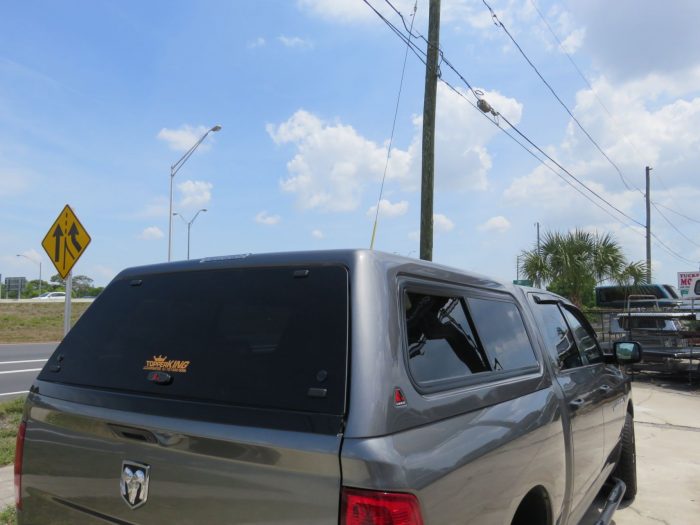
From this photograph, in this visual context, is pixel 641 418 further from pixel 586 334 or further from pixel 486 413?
pixel 486 413

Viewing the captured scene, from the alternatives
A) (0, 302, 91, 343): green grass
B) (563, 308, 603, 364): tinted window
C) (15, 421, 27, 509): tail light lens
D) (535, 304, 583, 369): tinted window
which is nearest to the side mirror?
(563, 308, 603, 364): tinted window

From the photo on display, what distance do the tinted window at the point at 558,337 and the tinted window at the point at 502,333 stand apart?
1.06 ft

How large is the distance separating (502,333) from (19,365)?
15.8m

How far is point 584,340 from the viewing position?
4.38 metres

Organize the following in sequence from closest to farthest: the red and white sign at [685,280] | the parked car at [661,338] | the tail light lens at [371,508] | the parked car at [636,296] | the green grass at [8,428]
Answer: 1. the tail light lens at [371,508]
2. the green grass at [8,428]
3. the parked car at [661,338]
4. the red and white sign at [685,280]
5. the parked car at [636,296]

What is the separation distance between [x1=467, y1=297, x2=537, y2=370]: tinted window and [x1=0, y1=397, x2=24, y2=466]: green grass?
17.1 ft

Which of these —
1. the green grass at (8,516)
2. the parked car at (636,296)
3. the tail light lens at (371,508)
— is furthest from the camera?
the parked car at (636,296)

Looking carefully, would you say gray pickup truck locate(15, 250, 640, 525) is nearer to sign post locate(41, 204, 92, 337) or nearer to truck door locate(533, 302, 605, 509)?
truck door locate(533, 302, 605, 509)

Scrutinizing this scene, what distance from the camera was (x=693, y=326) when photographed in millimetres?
17031

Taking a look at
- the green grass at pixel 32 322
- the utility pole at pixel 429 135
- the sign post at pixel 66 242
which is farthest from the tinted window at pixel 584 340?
the green grass at pixel 32 322

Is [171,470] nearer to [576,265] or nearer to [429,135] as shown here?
[429,135]

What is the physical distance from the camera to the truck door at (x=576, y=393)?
130 inches

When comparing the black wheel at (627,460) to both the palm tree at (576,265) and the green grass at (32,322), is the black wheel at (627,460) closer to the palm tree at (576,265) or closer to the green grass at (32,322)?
the palm tree at (576,265)

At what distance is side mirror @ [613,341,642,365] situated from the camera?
15.2 feet
